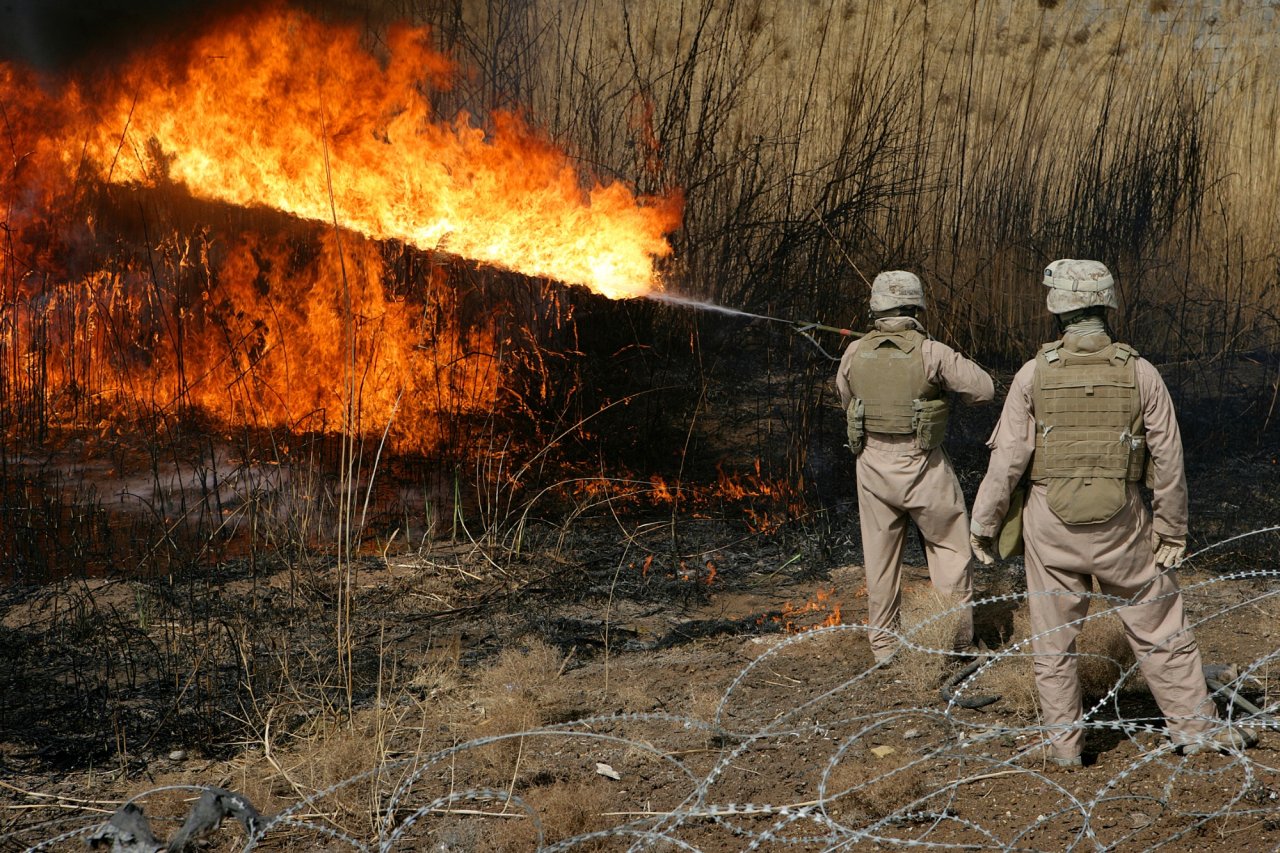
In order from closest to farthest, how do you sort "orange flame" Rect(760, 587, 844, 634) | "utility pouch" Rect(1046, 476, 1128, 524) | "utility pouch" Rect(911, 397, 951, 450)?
"utility pouch" Rect(1046, 476, 1128, 524)
"utility pouch" Rect(911, 397, 951, 450)
"orange flame" Rect(760, 587, 844, 634)

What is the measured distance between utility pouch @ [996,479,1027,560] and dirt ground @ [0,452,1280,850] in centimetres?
39

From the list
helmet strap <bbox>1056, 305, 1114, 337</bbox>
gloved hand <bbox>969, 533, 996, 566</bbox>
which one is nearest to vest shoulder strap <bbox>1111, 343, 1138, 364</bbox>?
helmet strap <bbox>1056, 305, 1114, 337</bbox>

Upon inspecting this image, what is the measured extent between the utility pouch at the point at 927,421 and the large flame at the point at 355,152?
258 centimetres

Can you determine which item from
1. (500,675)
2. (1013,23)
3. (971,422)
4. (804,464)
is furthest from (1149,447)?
(1013,23)

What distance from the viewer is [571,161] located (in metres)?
8.30

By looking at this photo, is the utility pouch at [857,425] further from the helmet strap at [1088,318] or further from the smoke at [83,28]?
the smoke at [83,28]

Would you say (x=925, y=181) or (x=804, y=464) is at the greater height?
(x=925, y=181)

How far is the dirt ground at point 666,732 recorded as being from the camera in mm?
3293

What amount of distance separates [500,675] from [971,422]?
5.21 meters

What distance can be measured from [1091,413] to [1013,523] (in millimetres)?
487

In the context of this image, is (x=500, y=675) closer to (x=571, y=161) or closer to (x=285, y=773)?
(x=285, y=773)

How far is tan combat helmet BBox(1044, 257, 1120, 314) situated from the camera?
142 inches

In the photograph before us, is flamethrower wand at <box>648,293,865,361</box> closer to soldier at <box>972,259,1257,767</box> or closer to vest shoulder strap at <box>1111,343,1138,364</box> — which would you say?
soldier at <box>972,259,1257,767</box>

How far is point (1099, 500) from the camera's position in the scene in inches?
140
